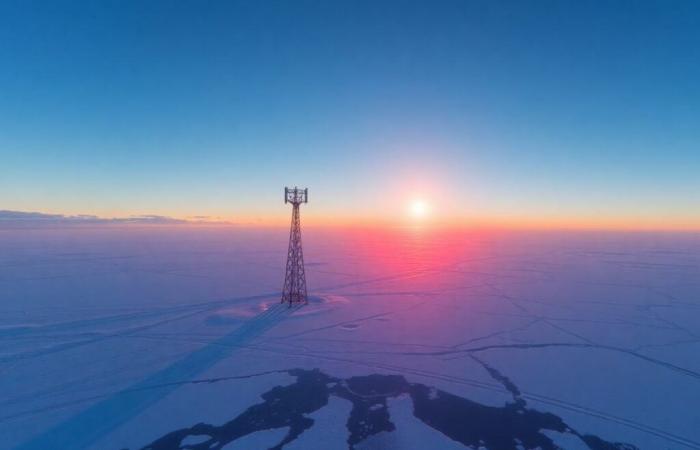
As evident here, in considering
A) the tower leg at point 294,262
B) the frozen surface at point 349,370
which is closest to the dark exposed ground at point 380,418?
the frozen surface at point 349,370

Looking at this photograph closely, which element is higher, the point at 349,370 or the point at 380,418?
the point at 349,370

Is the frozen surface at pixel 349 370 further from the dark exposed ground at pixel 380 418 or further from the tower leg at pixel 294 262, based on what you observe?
the tower leg at pixel 294 262

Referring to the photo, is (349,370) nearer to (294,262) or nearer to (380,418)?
(380,418)

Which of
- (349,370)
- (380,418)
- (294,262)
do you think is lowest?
(380,418)

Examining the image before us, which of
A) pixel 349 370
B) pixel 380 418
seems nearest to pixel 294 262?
pixel 349 370

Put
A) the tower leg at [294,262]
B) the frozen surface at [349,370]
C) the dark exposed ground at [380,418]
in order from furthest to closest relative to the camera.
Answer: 1. the tower leg at [294,262]
2. the frozen surface at [349,370]
3. the dark exposed ground at [380,418]

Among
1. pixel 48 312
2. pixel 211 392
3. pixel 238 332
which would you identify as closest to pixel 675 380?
pixel 211 392

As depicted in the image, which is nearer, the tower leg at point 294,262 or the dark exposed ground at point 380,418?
the dark exposed ground at point 380,418

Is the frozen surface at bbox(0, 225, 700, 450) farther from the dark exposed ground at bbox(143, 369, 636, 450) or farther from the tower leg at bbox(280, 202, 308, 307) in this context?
the tower leg at bbox(280, 202, 308, 307)
